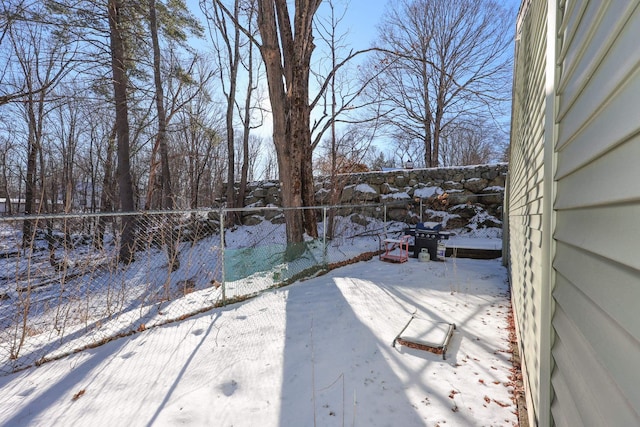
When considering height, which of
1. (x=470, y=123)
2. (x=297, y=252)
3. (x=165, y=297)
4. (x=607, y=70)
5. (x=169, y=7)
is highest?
(x=169, y=7)

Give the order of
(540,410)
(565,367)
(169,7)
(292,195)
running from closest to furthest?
(565,367)
(540,410)
(292,195)
(169,7)

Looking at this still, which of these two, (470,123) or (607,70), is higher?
(470,123)

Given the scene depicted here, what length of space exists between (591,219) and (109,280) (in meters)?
4.81

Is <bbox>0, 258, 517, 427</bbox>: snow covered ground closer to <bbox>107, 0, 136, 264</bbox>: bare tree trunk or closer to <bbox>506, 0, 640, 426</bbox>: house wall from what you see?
<bbox>506, 0, 640, 426</bbox>: house wall

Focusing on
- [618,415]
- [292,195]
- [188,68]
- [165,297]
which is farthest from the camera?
[188,68]

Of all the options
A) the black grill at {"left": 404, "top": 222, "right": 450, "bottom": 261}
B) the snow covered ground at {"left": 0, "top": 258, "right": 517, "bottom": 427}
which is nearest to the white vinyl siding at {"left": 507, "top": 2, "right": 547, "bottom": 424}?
the snow covered ground at {"left": 0, "top": 258, "right": 517, "bottom": 427}

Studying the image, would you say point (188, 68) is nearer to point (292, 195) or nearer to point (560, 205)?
point (292, 195)

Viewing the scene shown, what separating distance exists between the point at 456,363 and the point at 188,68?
13348 millimetres

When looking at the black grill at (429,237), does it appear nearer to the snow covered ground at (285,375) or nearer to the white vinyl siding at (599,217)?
the snow covered ground at (285,375)

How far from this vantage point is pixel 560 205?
1126mm

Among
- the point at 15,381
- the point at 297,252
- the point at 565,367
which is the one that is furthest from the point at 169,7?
the point at 565,367

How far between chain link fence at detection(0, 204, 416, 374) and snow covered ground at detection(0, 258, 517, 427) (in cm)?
44

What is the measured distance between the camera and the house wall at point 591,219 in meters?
0.59

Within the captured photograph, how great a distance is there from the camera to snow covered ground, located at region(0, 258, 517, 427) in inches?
80.7
